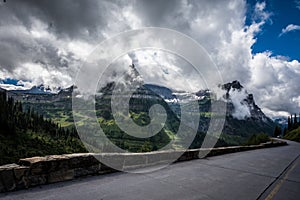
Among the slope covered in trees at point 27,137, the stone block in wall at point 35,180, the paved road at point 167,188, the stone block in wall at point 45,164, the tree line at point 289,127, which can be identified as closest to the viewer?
the paved road at point 167,188

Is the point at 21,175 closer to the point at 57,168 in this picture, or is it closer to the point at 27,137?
the point at 57,168

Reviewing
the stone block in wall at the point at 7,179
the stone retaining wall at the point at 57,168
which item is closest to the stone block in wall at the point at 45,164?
the stone retaining wall at the point at 57,168

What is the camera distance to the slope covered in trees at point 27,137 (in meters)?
81.3

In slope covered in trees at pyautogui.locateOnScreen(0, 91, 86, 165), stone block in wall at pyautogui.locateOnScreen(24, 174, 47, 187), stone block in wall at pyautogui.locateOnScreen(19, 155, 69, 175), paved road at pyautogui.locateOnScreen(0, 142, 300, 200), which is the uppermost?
stone block in wall at pyautogui.locateOnScreen(19, 155, 69, 175)

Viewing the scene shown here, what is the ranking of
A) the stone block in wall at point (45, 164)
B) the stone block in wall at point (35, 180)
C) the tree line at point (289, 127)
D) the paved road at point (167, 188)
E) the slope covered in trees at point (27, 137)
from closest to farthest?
the paved road at point (167, 188) < the stone block in wall at point (35, 180) < the stone block in wall at point (45, 164) < the slope covered in trees at point (27, 137) < the tree line at point (289, 127)

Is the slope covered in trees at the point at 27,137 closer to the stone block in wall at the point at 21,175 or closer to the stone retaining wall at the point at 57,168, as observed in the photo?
the stone retaining wall at the point at 57,168

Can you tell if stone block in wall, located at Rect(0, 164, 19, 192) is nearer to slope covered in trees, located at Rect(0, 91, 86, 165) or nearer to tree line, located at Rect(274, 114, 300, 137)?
slope covered in trees, located at Rect(0, 91, 86, 165)

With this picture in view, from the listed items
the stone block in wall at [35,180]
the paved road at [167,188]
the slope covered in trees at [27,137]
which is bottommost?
the slope covered in trees at [27,137]

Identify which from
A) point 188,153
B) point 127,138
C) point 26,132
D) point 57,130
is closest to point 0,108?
point 26,132

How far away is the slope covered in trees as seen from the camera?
8133 centimetres

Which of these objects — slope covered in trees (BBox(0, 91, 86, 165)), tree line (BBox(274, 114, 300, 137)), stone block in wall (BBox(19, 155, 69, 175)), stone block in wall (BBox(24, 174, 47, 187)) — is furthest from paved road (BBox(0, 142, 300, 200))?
tree line (BBox(274, 114, 300, 137))

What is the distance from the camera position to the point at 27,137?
10106 cm

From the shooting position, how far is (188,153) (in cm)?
976

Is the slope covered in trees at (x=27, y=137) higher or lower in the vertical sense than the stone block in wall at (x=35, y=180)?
lower
